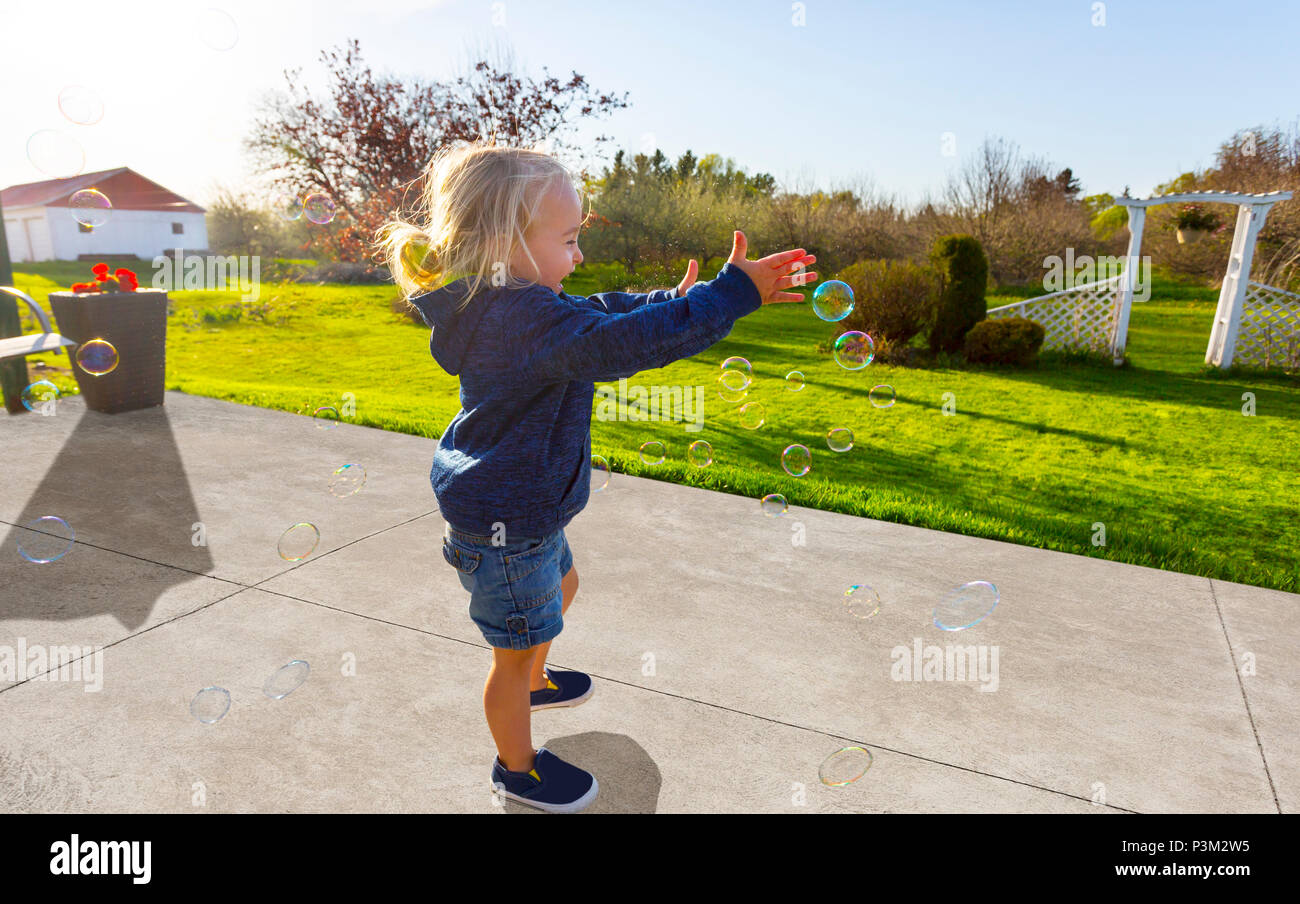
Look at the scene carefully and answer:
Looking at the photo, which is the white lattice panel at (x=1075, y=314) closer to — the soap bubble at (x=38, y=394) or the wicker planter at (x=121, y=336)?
the wicker planter at (x=121, y=336)

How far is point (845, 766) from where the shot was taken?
93.2 inches

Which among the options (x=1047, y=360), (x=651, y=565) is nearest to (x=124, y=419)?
(x=651, y=565)

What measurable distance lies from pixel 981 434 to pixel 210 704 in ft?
23.6

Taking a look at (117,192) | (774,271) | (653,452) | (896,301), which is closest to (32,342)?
(653,452)

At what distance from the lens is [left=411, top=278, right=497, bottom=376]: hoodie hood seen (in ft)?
6.45

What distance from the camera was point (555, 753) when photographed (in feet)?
7.91

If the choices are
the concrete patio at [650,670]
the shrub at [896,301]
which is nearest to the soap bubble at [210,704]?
the concrete patio at [650,670]

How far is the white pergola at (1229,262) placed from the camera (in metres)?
10.6

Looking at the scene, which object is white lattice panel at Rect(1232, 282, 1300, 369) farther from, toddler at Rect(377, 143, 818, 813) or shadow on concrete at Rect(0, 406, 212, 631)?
shadow on concrete at Rect(0, 406, 212, 631)

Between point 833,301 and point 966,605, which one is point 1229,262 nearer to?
point 833,301

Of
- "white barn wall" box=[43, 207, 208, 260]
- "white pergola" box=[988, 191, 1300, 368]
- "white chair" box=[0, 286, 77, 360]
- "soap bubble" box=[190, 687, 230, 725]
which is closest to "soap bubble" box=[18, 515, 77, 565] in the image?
"soap bubble" box=[190, 687, 230, 725]

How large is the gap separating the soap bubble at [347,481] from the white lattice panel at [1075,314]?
10.6 meters

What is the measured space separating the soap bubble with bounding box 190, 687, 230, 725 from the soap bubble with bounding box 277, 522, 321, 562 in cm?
117
